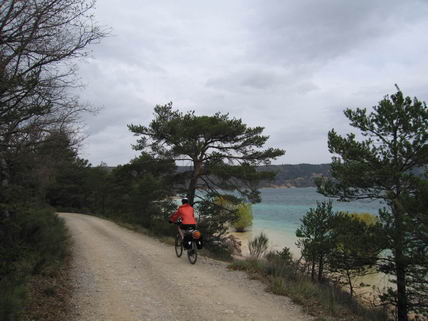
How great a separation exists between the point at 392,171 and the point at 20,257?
12648 mm

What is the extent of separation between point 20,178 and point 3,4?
1067 cm

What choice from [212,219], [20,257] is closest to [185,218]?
[20,257]

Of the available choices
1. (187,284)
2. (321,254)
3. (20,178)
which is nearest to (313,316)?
(187,284)

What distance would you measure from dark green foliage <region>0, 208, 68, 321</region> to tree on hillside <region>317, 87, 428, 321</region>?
11.4 m

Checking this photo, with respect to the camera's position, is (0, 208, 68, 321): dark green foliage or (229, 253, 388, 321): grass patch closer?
(0, 208, 68, 321): dark green foliage

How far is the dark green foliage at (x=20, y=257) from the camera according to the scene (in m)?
4.77

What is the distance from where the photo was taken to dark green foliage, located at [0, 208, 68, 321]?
4.77 m

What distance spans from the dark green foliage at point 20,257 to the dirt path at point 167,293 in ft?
2.85

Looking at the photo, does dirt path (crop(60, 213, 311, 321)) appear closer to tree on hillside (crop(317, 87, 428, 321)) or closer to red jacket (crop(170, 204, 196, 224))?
red jacket (crop(170, 204, 196, 224))

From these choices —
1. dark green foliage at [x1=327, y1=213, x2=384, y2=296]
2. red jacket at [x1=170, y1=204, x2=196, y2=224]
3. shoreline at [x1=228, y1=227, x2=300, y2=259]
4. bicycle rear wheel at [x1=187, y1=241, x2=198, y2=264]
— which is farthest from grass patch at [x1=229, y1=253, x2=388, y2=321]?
shoreline at [x1=228, y1=227, x2=300, y2=259]

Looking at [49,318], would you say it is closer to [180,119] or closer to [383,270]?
[383,270]

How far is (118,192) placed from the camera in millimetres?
40906

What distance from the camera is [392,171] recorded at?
12555 millimetres

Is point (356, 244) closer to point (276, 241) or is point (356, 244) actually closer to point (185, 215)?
point (185, 215)
